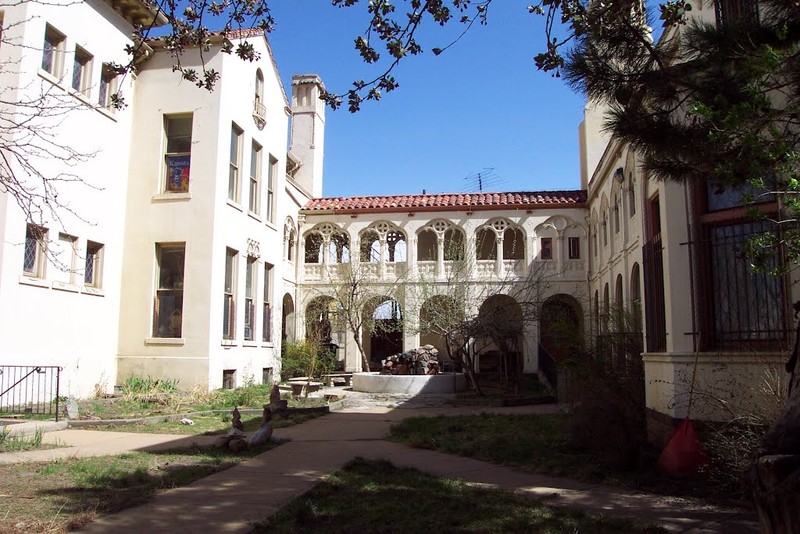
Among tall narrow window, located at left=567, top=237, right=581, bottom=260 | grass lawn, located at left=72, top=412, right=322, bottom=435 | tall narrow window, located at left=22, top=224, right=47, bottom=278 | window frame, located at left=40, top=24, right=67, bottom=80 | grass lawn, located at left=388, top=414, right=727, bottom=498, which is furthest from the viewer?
tall narrow window, located at left=567, top=237, right=581, bottom=260

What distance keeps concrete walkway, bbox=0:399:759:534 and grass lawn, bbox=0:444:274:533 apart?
8.0 inches

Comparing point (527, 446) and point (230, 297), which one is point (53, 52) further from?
→ point (527, 446)

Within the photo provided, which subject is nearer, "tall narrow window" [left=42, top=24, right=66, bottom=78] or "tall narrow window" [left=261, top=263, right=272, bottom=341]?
"tall narrow window" [left=42, top=24, right=66, bottom=78]

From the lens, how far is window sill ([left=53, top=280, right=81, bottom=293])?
45.2 ft

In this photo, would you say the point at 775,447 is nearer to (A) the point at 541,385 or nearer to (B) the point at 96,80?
(B) the point at 96,80

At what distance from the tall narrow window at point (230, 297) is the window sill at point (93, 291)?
308 cm

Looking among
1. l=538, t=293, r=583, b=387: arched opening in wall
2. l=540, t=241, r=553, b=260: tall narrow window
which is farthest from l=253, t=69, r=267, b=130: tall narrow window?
l=540, t=241, r=553, b=260: tall narrow window

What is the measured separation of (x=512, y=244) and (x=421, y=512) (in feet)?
72.0

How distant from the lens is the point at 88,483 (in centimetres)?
622

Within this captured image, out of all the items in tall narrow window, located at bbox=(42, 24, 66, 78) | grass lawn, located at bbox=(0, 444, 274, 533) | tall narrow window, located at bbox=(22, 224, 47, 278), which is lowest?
grass lawn, located at bbox=(0, 444, 274, 533)

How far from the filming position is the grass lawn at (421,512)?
4875 mm

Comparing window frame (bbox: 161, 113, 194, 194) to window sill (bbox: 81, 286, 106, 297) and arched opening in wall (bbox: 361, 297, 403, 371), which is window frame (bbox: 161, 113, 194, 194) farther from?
arched opening in wall (bbox: 361, 297, 403, 371)

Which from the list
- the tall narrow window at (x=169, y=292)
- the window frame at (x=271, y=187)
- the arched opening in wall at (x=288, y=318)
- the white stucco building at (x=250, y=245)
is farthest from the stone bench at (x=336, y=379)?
the tall narrow window at (x=169, y=292)

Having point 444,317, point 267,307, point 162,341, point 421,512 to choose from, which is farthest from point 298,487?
point 267,307
